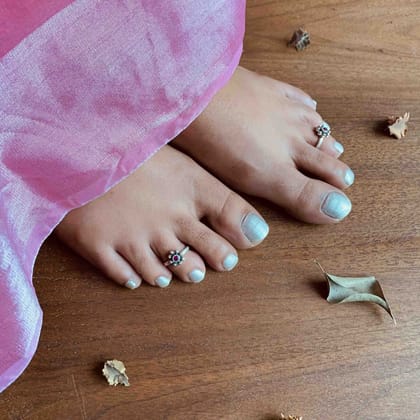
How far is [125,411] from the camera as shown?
0.70 meters

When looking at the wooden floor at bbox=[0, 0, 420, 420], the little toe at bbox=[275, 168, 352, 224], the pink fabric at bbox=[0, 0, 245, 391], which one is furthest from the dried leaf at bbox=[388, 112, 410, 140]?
the pink fabric at bbox=[0, 0, 245, 391]

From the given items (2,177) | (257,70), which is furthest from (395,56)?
(2,177)

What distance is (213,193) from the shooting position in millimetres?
787

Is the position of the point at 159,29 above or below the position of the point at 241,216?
above

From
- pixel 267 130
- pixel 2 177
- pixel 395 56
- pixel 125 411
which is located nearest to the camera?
pixel 2 177

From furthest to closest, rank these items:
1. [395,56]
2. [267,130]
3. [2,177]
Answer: [395,56] → [267,130] → [2,177]

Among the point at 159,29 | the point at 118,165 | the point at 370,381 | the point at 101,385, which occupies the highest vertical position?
the point at 159,29

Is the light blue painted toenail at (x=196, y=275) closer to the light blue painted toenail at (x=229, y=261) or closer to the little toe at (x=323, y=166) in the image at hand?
the light blue painted toenail at (x=229, y=261)

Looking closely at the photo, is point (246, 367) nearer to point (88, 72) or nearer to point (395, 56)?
point (88, 72)

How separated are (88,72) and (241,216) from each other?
268 millimetres

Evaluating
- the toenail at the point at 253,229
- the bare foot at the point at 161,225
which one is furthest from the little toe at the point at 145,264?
the toenail at the point at 253,229

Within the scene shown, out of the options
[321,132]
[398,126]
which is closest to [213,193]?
[321,132]

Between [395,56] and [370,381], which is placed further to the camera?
[395,56]

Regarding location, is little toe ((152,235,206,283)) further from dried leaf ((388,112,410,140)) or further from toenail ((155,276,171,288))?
dried leaf ((388,112,410,140))
